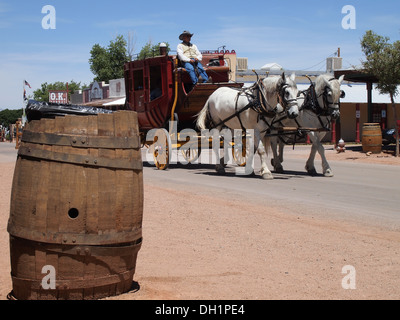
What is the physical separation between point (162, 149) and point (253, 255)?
9.64m

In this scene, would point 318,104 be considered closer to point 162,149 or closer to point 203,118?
point 203,118

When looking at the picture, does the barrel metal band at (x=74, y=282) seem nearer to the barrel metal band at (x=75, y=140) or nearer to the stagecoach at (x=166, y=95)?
the barrel metal band at (x=75, y=140)

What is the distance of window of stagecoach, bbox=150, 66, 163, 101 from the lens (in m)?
16.1

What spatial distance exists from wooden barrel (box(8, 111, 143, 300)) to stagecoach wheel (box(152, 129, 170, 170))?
10574 millimetres

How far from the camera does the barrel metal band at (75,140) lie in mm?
4488

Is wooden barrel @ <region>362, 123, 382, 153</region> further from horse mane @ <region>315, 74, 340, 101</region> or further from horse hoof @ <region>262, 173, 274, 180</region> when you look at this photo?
horse hoof @ <region>262, 173, 274, 180</region>

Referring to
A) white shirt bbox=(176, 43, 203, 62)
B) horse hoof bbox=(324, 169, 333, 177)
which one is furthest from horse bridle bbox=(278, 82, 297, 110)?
white shirt bbox=(176, 43, 203, 62)

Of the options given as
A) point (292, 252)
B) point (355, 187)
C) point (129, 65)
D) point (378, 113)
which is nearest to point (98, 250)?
point (292, 252)

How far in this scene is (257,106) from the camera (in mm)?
13555

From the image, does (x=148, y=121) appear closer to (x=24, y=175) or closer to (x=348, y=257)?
(x=348, y=257)

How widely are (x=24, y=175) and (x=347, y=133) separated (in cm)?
3493

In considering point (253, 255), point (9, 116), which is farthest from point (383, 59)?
point (9, 116)

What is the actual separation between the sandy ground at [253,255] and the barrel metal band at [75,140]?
130 cm

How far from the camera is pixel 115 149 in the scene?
A: 15.2 ft
